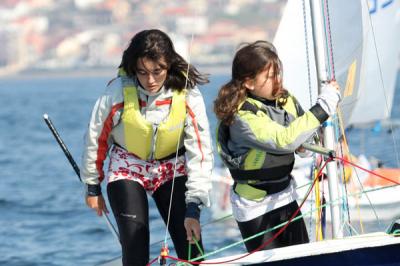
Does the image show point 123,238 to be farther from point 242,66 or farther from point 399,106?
point 399,106

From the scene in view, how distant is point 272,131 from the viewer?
3938mm

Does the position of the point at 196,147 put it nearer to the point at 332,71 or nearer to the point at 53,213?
the point at 332,71

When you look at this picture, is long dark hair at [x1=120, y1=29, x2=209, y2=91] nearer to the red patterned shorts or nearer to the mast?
the red patterned shorts

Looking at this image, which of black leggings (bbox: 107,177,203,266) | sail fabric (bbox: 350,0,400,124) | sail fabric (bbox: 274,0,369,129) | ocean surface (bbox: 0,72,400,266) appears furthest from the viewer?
ocean surface (bbox: 0,72,400,266)

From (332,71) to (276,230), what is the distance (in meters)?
1.11

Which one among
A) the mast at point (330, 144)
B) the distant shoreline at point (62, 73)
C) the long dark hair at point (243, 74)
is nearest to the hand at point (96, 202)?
the long dark hair at point (243, 74)

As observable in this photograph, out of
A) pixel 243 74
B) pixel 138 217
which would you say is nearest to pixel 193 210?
pixel 138 217

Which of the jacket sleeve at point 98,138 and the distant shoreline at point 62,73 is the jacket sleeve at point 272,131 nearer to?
the jacket sleeve at point 98,138

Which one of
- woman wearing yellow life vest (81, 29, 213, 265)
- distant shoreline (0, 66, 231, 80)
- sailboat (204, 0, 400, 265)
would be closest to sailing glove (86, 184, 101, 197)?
woman wearing yellow life vest (81, 29, 213, 265)

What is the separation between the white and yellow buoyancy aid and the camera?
4172mm

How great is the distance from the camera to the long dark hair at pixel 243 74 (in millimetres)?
4016

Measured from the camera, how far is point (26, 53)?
336ft

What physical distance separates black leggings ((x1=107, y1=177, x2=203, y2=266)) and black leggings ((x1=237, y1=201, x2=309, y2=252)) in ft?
0.85

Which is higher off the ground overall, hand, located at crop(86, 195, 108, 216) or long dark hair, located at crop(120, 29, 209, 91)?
long dark hair, located at crop(120, 29, 209, 91)
